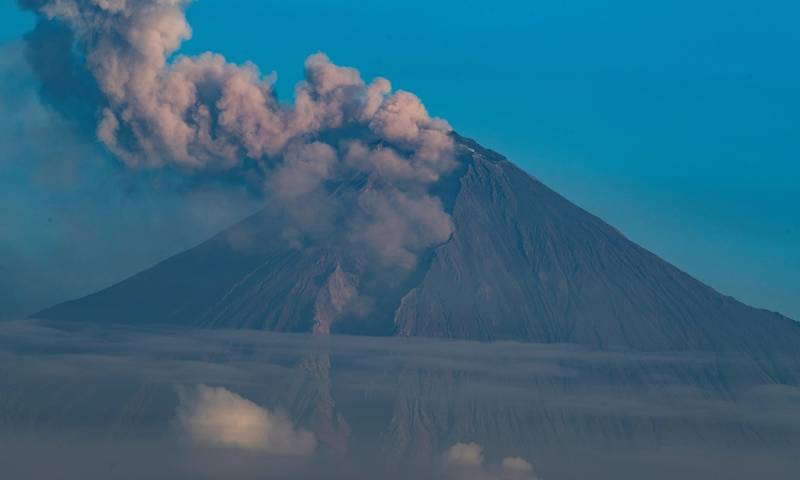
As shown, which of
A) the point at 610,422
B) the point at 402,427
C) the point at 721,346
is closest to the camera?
the point at 402,427

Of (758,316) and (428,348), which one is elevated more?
(758,316)

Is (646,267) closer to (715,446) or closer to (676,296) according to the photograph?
(676,296)

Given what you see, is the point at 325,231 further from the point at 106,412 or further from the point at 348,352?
the point at 106,412

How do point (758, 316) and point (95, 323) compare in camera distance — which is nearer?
point (95, 323)

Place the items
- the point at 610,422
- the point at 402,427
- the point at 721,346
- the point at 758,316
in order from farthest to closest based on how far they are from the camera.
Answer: the point at 758,316 → the point at 721,346 → the point at 610,422 → the point at 402,427

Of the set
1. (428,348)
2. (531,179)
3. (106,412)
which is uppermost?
(531,179)

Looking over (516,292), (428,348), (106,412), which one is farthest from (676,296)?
(106,412)
